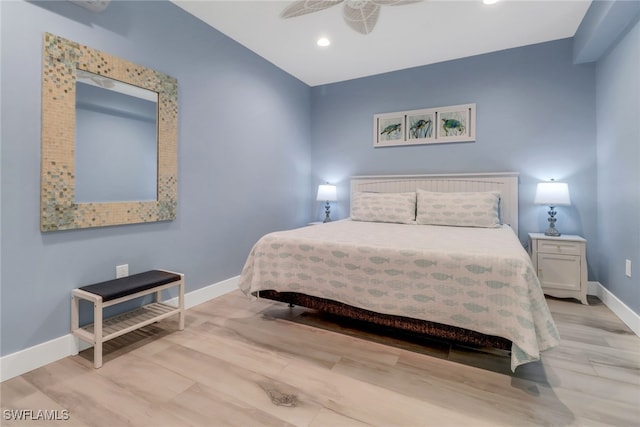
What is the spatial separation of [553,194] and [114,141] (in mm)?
3977

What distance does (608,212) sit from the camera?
278cm

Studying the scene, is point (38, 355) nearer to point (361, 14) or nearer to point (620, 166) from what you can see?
point (361, 14)

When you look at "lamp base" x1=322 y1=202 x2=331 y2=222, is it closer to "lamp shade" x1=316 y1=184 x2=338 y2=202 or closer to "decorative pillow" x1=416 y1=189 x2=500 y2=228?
"lamp shade" x1=316 y1=184 x2=338 y2=202

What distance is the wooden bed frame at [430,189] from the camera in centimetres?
174

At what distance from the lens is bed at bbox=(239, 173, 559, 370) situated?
1.55m

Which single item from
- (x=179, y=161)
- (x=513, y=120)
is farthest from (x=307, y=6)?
(x=513, y=120)

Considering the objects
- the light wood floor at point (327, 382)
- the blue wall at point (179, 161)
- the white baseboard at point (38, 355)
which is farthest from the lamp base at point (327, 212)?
the white baseboard at point (38, 355)

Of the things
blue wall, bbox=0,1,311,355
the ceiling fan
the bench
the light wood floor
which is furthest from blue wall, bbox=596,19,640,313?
the bench

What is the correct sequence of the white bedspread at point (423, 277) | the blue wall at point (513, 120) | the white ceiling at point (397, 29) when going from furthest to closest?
the blue wall at point (513, 120), the white ceiling at point (397, 29), the white bedspread at point (423, 277)

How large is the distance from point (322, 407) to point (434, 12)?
3205 mm

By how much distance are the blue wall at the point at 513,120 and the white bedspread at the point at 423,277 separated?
1.44m

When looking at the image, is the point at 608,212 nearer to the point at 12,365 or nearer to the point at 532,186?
the point at 532,186

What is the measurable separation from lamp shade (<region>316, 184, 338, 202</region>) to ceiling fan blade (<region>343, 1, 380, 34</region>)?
199 cm

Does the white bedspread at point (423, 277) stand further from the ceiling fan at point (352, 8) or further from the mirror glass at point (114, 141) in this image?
the ceiling fan at point (352, 8)
